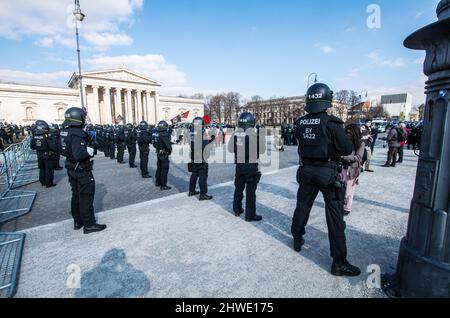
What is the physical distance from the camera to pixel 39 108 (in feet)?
202

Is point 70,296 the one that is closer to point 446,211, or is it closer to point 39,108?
point 446,211

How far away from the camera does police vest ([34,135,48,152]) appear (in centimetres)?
847

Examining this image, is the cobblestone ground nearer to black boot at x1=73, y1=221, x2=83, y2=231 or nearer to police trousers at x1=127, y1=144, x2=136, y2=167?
police trousers at x1=127, y1=144, x2=136, y2=167

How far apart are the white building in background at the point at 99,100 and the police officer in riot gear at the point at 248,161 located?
5714 cm

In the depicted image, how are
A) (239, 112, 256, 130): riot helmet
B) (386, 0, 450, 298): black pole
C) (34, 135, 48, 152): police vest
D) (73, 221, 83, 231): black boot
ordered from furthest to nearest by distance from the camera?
(34, 135, 48, 152): police vest
(239, 112, 256, 130): riot helmet
(73, 221, 83, 231): black boot
(386, 0, 450, 298): black pole

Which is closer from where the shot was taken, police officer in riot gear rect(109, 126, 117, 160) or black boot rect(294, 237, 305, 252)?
black boot rect(294, 237, 305, 252)

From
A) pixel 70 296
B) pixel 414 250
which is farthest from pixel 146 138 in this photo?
pixel 414 250

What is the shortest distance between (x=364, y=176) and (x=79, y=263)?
9309 mm

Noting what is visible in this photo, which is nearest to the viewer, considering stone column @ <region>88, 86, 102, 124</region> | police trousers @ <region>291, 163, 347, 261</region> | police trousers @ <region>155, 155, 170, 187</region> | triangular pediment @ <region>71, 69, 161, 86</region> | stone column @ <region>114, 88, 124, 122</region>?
police trousers @ <region>291, 163, 347, 261</region>

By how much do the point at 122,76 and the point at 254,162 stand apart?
7791 centimetres

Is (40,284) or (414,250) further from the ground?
(414,250)

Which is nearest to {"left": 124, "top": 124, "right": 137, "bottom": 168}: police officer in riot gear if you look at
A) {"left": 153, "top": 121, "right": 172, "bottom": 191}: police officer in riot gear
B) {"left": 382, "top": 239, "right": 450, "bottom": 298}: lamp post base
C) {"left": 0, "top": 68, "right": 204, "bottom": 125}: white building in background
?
{"left": 153, "top": 121, "right": 172, "bottom": 191}: police officer in riot gear

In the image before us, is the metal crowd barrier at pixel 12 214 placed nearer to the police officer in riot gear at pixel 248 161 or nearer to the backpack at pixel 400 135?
the police officer in riot gear at pixel 248 161

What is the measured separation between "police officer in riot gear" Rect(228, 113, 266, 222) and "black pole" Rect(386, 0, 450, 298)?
270 cm
